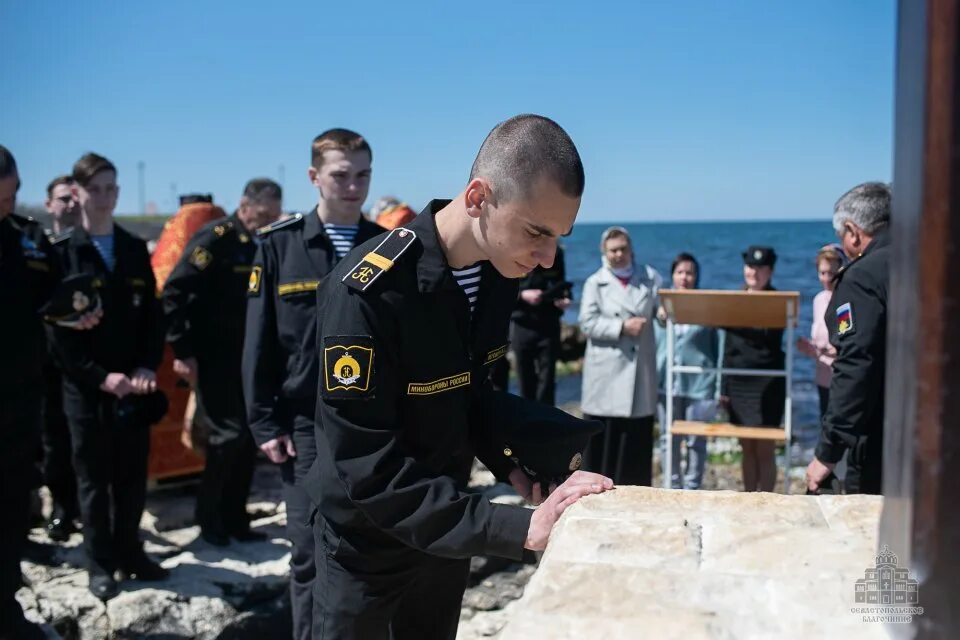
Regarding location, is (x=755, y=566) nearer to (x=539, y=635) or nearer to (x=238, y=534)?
(x=539, y=635)

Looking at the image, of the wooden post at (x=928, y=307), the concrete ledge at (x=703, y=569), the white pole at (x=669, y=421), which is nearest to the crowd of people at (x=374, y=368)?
the white pole at (x=669, y=421)

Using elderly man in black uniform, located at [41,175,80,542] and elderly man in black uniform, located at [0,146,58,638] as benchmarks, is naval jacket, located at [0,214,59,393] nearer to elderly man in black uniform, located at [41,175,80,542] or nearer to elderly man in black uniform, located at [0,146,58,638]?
elderly man in black uniform, located at [0,146,58,638]

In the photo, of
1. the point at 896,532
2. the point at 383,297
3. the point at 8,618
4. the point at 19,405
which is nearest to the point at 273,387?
the point at 19,405

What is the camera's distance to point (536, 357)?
8.38 m

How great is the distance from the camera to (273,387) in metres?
4.12

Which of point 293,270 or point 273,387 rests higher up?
point 293,270

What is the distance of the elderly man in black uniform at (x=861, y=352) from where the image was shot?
13.0ft

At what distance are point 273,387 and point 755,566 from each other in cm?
281

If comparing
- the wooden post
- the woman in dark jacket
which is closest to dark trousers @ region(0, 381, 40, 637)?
the wooden post

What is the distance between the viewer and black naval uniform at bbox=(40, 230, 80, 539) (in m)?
5.83

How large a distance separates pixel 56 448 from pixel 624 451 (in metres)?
3.90

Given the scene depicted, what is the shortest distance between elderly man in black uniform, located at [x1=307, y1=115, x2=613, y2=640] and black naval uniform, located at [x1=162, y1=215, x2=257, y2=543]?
10.1ft

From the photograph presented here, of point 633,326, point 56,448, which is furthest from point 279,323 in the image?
point 633,326

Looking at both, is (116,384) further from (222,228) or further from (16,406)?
(222,228)
